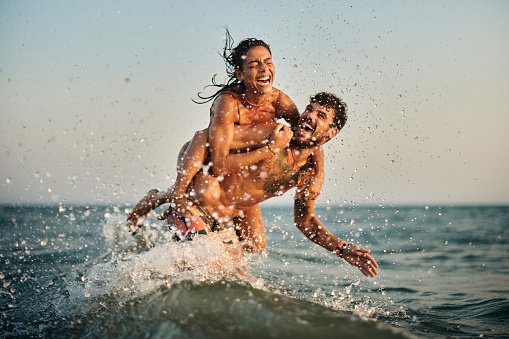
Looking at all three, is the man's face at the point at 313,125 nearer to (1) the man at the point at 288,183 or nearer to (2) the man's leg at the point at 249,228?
(1) the man at the point at 288,183

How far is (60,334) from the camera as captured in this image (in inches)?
121

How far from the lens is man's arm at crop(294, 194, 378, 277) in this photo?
422 centimetres

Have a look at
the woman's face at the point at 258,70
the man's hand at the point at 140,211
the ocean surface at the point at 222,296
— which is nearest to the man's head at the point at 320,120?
the woman's face at the point at 258,70

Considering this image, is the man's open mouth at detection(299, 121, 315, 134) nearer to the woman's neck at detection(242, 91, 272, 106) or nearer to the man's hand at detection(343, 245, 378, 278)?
the woman's neck at detection(242, 91, 272, 106)

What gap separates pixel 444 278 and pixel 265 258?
A: 3.27m

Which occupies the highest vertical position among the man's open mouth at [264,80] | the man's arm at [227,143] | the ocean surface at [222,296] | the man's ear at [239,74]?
the man's ear at [239,74]

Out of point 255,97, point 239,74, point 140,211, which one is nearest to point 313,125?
point 255,97

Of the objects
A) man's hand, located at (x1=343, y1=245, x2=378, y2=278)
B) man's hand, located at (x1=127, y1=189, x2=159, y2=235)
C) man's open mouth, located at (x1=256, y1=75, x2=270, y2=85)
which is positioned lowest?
man's hand, located at (x1=343, y1=245, x2=378, y2=278)

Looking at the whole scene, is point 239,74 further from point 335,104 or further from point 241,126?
point 335,104

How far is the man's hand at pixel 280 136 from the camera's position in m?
4.05

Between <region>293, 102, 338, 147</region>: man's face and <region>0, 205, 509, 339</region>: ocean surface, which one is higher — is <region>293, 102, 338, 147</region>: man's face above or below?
above

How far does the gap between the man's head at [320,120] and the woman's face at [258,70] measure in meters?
0.50

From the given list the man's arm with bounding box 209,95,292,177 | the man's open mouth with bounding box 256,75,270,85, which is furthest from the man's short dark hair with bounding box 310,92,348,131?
the man's arm with bounding box 209,95,292,177

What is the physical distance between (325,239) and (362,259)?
0.56m
